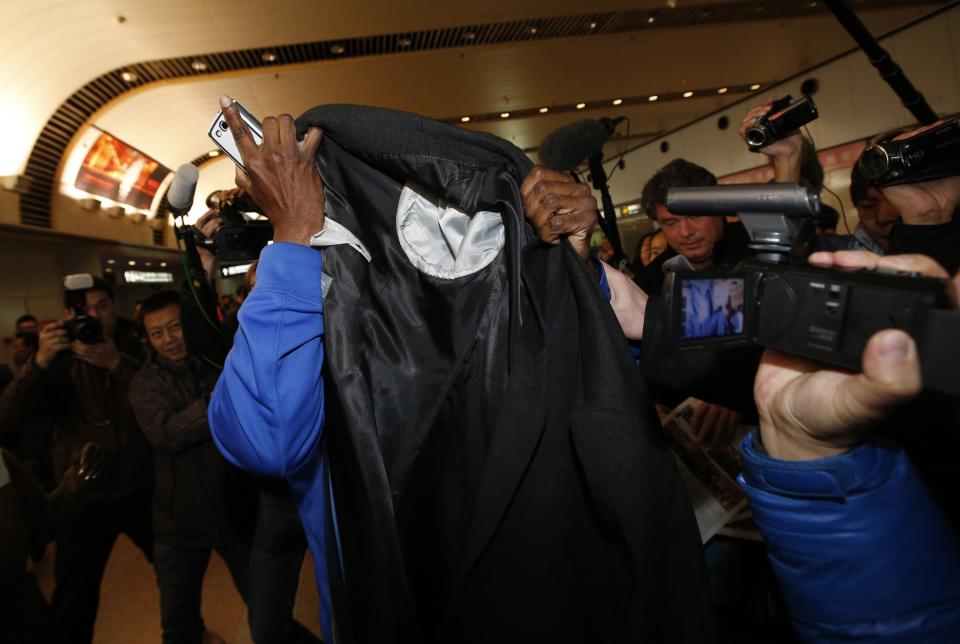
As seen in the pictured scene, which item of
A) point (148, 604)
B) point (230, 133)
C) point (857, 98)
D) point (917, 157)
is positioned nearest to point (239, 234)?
point (230, 133)

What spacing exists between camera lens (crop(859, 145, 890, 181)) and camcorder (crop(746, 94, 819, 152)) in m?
0.19

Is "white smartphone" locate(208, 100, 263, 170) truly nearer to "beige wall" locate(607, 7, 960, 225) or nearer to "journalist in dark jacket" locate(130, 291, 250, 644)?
"journalist in dark jacket" locate(130, 291, 250, 644)

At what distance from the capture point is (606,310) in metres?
0.92

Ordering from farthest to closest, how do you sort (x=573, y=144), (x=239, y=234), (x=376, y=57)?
(x=376, y=57)
(x=573, y=144)
(x=239, y=234)

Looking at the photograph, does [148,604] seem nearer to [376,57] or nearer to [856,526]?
[856,526]

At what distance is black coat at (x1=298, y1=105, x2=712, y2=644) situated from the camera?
88 centimetres

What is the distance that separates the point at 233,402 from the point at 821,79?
7.94 m

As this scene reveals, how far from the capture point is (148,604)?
3.00m

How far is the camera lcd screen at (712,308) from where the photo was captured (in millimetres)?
629

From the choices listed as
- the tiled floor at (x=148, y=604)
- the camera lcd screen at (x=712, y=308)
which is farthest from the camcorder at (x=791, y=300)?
the tiled floor at (x=148, y=604)

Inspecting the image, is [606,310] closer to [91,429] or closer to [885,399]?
[885,399]

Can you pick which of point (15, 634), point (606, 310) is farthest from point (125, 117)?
point (606, 310)

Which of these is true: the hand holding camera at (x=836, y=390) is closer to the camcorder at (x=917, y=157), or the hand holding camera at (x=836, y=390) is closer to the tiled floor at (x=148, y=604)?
the camcorder at (x=917, y=157)

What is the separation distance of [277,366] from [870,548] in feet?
3.22
